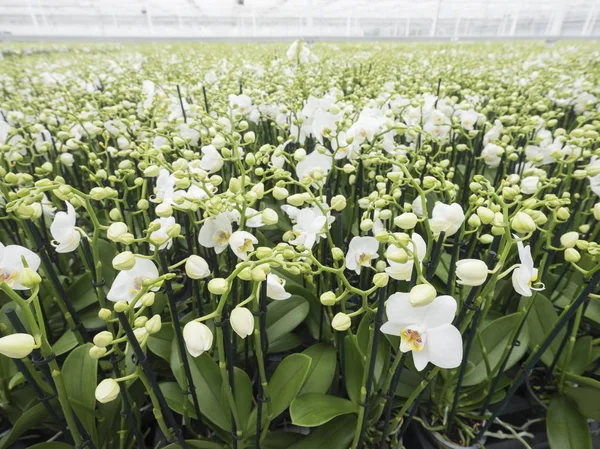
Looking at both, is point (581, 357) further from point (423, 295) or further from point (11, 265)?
point (11, 265)

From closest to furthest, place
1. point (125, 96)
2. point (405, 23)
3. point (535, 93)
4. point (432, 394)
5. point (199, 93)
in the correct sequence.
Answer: point (432, 394) < point (199, 93) < point (535, 93) < point (125, 96) < point (405, 23)

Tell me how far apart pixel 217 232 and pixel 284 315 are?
331mm

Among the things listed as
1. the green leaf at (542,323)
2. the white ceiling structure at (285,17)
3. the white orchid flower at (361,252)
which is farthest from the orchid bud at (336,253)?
the white ceiling structure at (285,17)

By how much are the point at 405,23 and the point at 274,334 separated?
1874cm

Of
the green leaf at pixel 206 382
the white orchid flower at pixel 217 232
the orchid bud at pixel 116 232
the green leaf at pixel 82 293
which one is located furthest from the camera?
the green leaf at pixel 82 293

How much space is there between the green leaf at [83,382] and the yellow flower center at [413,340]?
54 cm

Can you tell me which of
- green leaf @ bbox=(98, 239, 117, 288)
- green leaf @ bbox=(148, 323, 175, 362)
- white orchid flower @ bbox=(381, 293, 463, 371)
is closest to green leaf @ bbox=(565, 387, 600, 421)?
white orchid flower @ bbox=(381, 293, 463, 371)

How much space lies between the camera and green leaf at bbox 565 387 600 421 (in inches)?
28.5

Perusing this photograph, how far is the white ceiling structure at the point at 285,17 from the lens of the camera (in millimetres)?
12406

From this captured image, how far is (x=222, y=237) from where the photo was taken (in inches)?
24.2

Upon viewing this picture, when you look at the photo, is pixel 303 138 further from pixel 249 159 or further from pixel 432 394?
pixel 432 394

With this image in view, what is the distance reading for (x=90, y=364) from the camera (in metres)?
0.70

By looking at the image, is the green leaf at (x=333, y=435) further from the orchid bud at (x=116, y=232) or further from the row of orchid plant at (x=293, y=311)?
the orchid bud at (x=116, y=232)

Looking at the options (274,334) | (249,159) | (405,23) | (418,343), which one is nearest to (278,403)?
(274,334)
